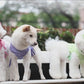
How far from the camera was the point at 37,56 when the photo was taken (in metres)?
1.38

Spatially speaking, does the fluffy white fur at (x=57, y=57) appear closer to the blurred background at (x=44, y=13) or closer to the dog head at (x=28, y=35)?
the dog head at (x=28, y=35)

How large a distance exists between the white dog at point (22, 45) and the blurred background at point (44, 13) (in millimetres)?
6095

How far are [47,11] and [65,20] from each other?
29.4 inches

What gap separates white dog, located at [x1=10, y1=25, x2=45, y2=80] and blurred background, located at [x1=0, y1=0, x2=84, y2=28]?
240 inches

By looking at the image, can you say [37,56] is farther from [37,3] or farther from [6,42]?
[37,3]

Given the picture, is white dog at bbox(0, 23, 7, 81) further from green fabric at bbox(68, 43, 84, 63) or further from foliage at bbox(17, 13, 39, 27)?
foliage at bbox(17, 13, 39, 27)

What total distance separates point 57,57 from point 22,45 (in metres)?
0.26

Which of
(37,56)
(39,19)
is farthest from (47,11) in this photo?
(37,56)

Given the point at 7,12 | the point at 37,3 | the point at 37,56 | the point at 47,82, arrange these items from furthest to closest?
the point at 7,12 → the point at 37,3 → the point at 37,56 → the point at 47,82

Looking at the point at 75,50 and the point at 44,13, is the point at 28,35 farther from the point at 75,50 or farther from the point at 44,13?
the point at 44,13

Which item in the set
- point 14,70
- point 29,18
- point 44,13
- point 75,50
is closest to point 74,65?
point 75,50

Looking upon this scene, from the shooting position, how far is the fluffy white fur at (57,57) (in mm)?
1382

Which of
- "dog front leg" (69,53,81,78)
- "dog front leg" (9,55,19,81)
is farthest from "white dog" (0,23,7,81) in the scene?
"dog front leg" (69,53,81,78)

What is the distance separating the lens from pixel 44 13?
27.6 feet
